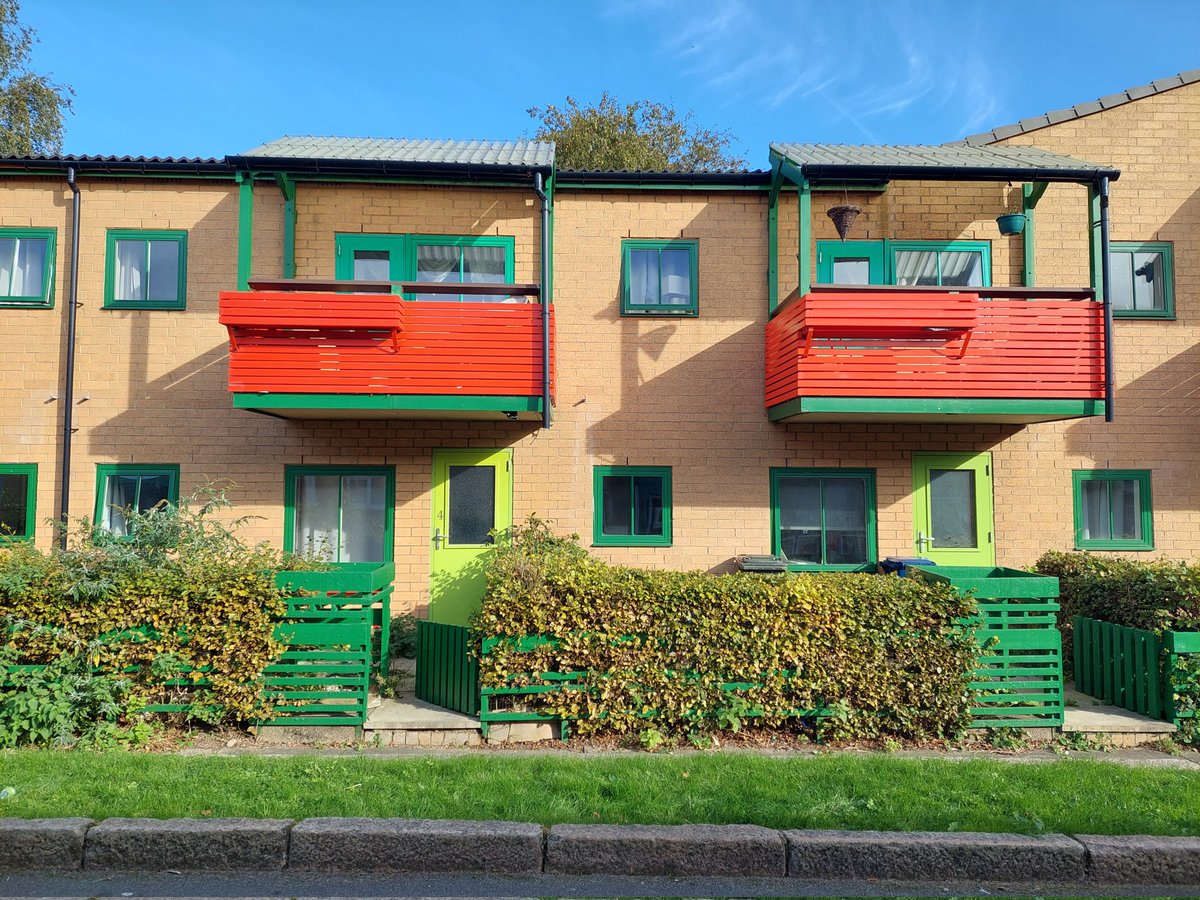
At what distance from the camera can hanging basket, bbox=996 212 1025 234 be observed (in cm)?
985

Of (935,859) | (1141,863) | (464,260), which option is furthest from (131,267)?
(1141,863)

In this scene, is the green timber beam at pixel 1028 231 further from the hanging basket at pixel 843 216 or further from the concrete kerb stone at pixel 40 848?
the concrete kerb stone at pixel 40 848

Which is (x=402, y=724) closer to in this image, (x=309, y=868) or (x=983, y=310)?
(x=309, y=868)

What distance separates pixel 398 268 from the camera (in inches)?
397

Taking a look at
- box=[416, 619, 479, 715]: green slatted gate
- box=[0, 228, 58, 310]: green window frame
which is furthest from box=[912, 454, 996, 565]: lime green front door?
box=[0, 228, 58, 310]: green window frame

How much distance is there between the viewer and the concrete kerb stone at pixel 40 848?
14.2 feet

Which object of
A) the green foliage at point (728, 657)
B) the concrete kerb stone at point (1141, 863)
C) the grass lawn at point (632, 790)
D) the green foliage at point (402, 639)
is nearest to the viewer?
the concrete kerb stone at point (1141, 863)

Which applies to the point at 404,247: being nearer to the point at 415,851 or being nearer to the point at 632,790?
the point at 632,790

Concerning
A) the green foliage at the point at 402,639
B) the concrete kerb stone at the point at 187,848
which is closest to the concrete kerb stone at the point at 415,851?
the concrete kerb stone at the point at 187,848

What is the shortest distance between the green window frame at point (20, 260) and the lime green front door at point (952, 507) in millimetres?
11633

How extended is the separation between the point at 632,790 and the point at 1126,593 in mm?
5564

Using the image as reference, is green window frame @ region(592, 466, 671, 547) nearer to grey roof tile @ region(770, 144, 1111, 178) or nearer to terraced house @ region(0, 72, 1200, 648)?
terraced house @ region(0, 72, 1200, 648)

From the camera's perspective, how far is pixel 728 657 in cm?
633

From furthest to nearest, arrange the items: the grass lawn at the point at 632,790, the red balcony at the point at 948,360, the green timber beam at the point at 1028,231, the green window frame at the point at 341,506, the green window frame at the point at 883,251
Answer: the green window frame at the point at 883,251 → the green timber beam at the point at 1028,231 → the green window frame at the point at 341,506 → the red balcony at the point at 948,360 → the grass lawn at the point at 632,790
